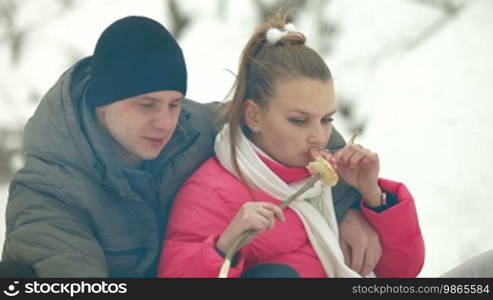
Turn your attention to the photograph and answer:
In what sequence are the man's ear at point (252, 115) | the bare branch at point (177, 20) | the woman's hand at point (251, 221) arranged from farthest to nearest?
1. the bare branch at point (177, 20)
2. the man's ear at point (252, 115)
3. the woman's hand at point (251, 221)

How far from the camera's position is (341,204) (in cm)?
157

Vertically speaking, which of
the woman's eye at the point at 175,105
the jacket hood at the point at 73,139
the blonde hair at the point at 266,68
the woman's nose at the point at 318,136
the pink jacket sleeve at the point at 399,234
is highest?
the blonde hair at the point at 266,68

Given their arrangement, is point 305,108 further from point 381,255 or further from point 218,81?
point 218,81

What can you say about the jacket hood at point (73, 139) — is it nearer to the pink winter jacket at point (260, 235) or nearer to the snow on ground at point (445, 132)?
the pink winter jacket at point (260, 235)

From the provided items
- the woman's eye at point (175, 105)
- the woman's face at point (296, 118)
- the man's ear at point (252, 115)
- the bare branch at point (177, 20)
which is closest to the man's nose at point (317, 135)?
the woman's face at point (296, 118)

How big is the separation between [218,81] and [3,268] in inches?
49.9

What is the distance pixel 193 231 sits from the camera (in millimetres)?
1421

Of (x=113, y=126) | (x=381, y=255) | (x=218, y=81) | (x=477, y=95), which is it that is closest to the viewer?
(x=113, y=126)

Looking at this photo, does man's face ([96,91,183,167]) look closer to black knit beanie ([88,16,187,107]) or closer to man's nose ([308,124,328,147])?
black knit beanie ([88,16,187,107])

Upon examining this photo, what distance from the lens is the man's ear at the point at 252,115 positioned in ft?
4.95

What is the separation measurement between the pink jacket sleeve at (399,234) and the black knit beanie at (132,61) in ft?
1.56

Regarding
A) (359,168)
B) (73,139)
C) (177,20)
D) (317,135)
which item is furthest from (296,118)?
(177,20)

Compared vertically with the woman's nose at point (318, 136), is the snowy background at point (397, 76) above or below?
above

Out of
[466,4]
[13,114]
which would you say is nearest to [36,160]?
[13,114]
